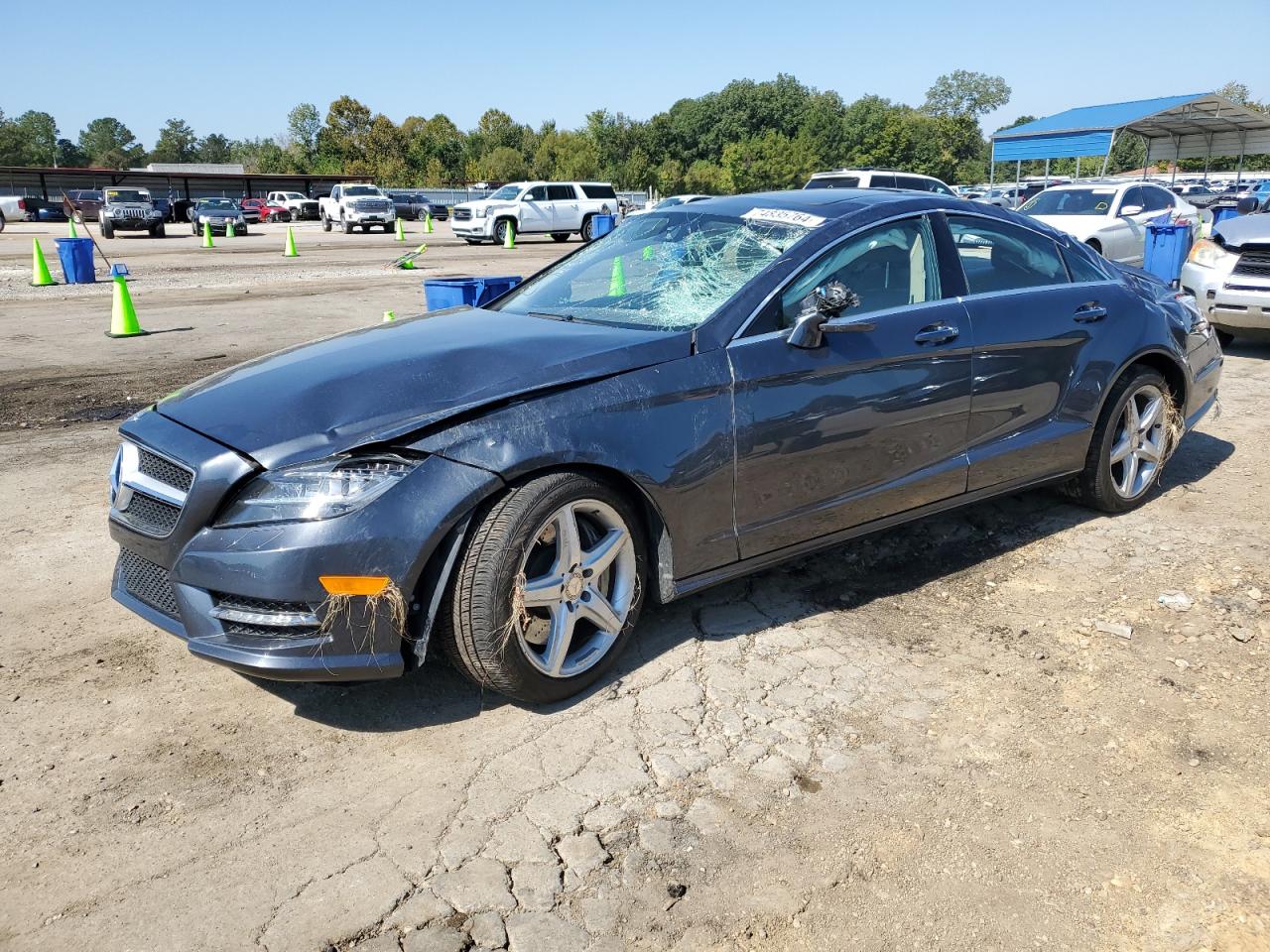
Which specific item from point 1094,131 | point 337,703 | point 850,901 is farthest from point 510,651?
point 1094,131

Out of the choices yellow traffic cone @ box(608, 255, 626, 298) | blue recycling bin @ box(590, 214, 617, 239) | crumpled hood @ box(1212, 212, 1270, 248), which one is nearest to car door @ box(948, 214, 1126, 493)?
yellow traffic cone @ box(608, 255, 626, 298)

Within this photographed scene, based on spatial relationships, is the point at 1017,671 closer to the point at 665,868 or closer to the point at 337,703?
the point at 665,868

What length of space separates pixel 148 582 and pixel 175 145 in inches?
6506

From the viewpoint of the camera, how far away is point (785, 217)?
4188mm

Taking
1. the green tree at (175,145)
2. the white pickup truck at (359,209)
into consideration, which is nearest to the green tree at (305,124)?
the green tree at (175,145)

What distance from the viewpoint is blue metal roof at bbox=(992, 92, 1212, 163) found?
107 feet

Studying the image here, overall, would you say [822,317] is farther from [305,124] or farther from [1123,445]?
[305,124]

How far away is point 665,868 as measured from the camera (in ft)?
8.50

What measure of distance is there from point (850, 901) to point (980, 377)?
2.56 metres

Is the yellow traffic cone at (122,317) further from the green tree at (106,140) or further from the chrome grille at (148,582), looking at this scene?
the green tree at (106,140)

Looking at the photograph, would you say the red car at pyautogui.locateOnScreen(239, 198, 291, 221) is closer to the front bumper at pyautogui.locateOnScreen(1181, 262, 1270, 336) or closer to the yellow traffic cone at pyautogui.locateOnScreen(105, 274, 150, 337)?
the yellow traffic cone at pyautogui.locateOnScreen(105, 274, 150, 337)

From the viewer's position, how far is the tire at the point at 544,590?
3066mm

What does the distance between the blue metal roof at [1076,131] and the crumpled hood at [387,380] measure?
33.6 metres

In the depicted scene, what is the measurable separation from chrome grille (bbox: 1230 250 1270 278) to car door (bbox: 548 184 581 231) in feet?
82.6
